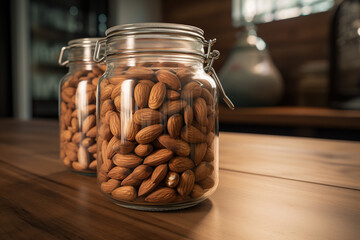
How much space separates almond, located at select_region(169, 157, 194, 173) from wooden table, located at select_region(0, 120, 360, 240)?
4 centimetres

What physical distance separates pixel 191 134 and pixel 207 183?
0.19 ft

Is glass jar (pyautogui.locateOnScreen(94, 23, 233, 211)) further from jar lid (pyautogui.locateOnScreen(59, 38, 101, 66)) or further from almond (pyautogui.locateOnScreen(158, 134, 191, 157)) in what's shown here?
jar lid (pyautogui.locateOnScreen(59, 38, 101, 66))

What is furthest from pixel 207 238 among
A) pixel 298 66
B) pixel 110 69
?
pixel 298 66

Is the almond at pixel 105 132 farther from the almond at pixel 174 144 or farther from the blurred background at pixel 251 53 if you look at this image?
the blurred background at pixel 251 53

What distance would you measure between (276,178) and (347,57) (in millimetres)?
1238

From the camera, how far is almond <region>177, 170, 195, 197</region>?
34 cm

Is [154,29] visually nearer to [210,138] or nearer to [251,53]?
[210,138]

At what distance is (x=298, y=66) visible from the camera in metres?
2.17

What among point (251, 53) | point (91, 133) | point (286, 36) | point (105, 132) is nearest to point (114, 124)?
point (105, 132)

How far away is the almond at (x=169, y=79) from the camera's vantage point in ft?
1.16

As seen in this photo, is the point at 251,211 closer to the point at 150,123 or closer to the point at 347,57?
the point at 150,123

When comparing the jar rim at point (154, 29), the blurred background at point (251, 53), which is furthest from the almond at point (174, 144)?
the blurred background at point (251, 53)

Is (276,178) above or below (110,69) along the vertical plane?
below

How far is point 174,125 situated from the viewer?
347mm
